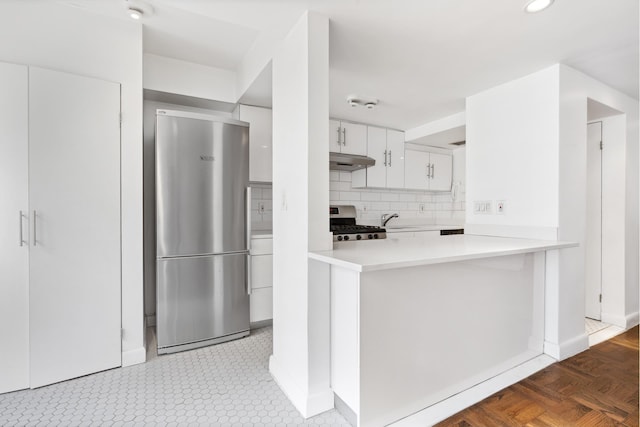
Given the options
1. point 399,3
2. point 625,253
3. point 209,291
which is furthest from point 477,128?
point 209,291

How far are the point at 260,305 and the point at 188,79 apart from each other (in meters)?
2.13

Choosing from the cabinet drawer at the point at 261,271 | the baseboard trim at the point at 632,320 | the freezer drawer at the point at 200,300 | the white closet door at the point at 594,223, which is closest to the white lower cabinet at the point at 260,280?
the cabinet drawer at the point at 261,271

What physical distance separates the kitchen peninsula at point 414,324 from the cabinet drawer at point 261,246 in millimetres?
1273

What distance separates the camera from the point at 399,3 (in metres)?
1.65

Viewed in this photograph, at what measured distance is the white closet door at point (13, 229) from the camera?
1842mm

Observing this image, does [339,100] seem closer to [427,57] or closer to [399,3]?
[427,57]

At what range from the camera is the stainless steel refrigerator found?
2.42 metres

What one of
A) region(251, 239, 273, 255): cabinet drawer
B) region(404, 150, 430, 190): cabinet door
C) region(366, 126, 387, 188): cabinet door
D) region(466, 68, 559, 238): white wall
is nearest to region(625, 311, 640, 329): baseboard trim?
region(466, 68, 559, 238): white wall

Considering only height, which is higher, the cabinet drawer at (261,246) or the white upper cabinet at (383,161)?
the white upper cabinet at (383,161)

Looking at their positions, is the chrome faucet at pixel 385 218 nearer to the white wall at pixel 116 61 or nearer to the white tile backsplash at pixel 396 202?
the white tile backsplash at pixel 396 202

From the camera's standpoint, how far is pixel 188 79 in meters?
2.82

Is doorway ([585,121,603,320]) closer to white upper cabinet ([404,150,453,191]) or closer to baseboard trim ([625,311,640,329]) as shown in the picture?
baseboard trim ([625,311,640,329])

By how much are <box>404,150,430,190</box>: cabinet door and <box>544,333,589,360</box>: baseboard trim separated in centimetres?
245

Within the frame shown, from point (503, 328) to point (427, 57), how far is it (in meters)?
1.91
